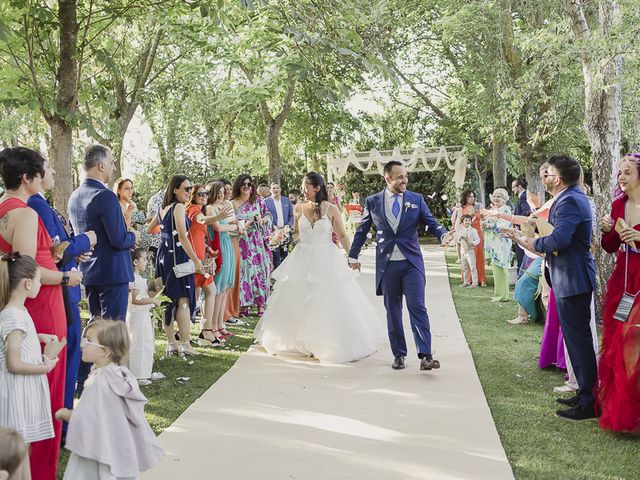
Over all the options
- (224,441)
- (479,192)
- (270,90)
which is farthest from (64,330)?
(479,192)

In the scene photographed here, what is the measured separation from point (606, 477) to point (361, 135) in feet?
102

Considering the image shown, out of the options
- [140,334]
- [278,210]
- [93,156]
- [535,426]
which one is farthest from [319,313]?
[278,210]

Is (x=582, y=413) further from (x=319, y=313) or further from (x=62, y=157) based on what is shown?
(x=62, y=157)

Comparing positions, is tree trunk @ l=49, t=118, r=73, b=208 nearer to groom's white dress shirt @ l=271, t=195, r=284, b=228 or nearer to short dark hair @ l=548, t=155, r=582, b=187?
groom's white dress shirt @ l=271, t=195, r=284, b=228

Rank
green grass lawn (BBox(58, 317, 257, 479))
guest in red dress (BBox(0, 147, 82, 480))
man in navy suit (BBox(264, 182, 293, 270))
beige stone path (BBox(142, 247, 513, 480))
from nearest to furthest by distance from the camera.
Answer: guest in red dress (BBox(0, 147, 82, 480))
beige stone path (BBox(142, 247, 513, 480))
green grass lawn (BBox(58, 317, 257, 479))
man in navy suit (BBox(264, 182, 293, 270))

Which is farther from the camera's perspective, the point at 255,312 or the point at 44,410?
the point at 255,312

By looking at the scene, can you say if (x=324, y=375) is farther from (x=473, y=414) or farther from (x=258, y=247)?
(x=258, y=247)

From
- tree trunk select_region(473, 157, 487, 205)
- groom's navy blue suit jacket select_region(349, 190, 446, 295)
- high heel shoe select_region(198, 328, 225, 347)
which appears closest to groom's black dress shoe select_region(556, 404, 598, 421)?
groom's navy blue suit jacket select_region(349, 190, 446, 295)

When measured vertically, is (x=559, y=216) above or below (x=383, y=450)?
above

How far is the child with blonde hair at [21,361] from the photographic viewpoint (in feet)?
12.1

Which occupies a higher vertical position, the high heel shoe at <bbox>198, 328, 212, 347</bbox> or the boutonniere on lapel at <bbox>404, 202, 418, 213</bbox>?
the boutonniere on lapel at <bbox>404, 202, 418, 213</bbox>

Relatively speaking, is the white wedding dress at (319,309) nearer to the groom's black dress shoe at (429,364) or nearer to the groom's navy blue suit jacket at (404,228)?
the groom's navy blue suit jacket at (404,228)

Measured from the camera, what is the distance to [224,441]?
5.20 meters

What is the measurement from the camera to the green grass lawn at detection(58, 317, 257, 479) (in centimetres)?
586
